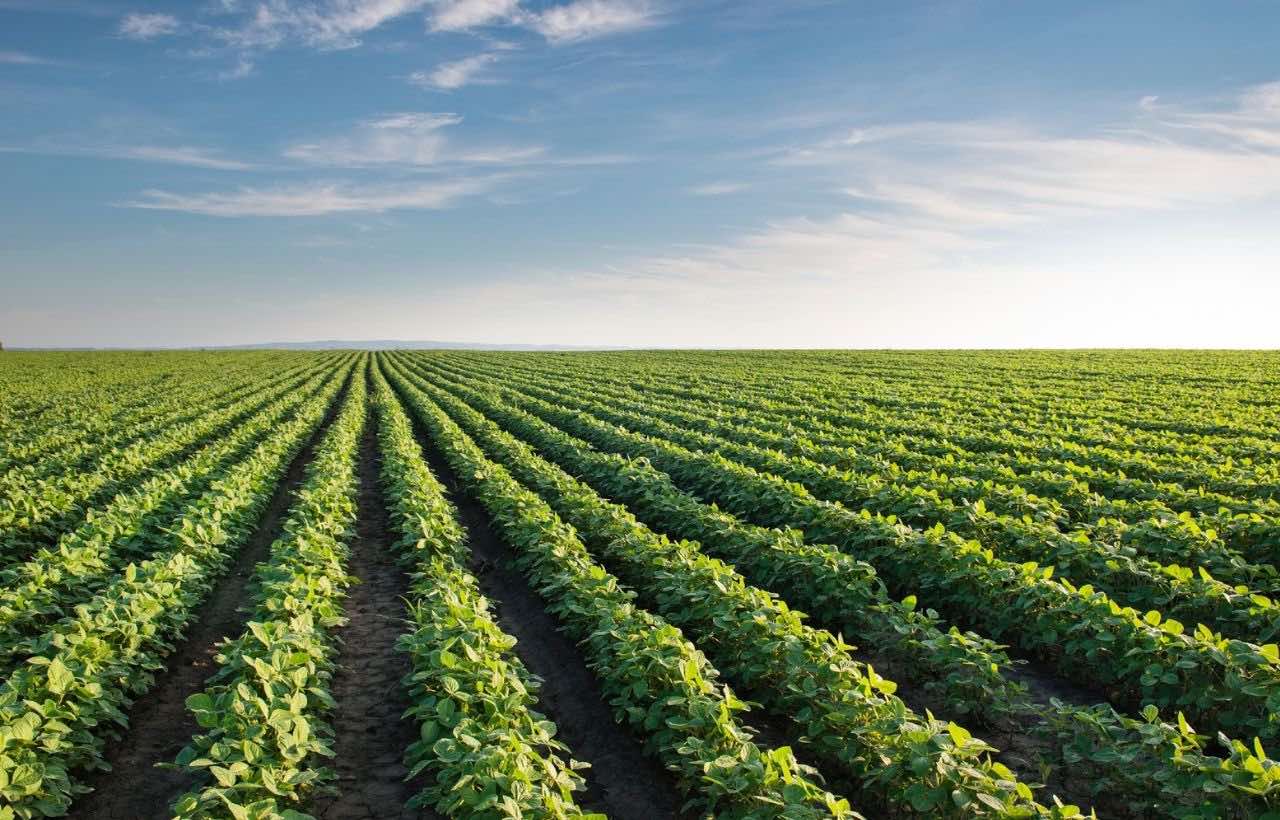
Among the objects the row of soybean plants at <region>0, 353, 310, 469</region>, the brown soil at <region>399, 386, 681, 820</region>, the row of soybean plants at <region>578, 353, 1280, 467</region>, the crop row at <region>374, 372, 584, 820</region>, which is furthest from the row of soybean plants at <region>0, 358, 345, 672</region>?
the row of soybean plants at <region>578, 353, 1280, 467</region>

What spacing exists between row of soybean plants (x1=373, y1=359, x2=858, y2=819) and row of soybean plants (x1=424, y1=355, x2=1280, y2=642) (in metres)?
4.19

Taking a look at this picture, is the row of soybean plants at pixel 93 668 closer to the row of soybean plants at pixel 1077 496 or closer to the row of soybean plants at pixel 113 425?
the row of soybean plants at pixel 113 425

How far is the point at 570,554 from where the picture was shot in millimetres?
8461

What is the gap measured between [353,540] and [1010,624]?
29.3 feet

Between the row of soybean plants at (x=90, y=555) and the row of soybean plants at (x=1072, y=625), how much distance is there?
815cm

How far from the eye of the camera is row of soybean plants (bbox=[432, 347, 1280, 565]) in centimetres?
802

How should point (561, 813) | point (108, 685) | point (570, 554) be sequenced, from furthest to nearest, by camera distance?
1. point (570, 554)
2. point (108, 685)
3. point (561, 813)

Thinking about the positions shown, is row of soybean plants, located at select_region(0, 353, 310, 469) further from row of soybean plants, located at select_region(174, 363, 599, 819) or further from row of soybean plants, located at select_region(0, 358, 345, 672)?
row of soybean plants, located at select_region(174, 363, 599, 819)

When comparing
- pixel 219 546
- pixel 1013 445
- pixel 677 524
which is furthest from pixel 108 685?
pixel 1013 445

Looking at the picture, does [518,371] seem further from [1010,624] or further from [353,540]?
[1010,624]

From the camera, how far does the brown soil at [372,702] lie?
16.4 ft

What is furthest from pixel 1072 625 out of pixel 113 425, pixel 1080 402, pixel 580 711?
pixel 113 425

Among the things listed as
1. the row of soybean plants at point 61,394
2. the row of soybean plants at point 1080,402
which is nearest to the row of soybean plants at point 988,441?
the row of soybean plants at point 1080,402

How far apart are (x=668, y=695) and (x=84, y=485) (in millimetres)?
12214
